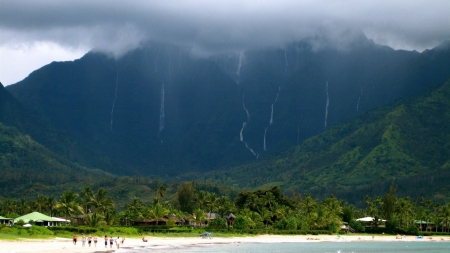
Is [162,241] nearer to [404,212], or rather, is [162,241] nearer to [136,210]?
[136,210]

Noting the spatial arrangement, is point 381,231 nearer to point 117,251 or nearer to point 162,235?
point 162,235

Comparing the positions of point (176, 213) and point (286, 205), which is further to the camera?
point (286, 205)

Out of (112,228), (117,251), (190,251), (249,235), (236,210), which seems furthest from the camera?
(236,210)

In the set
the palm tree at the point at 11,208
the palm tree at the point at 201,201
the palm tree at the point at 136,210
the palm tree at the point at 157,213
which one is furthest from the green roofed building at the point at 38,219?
the palm tree at the point at 11,208

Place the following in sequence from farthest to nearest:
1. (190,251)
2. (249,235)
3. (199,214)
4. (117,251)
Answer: (199,214), (249,235), (190,251), (117,251)

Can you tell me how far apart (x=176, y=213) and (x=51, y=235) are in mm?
48658

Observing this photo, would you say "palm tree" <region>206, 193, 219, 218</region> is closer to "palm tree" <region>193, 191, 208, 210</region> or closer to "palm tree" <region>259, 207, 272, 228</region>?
"palm tree" <region>193, 191, 208, 210</region>

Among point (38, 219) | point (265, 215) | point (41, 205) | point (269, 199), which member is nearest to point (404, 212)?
point (269, 199)

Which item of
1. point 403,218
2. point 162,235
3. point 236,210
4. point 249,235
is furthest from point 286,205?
point 162,235

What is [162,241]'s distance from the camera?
9750 centimetres

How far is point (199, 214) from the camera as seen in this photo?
128 m

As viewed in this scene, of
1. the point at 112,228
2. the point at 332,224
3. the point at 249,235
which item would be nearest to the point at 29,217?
the point at 112,228

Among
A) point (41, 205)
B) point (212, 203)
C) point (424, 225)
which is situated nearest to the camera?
point (41, 205)

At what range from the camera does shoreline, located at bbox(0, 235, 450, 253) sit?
70.6 m
